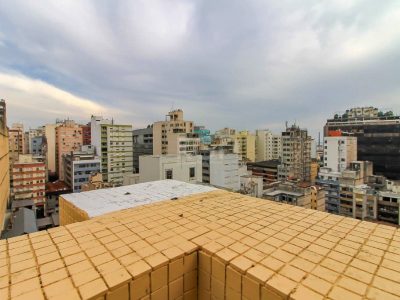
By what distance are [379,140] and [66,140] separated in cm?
7849

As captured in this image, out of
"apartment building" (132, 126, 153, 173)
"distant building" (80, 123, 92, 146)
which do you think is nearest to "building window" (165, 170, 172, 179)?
"apartment building" (132, 126, 153, 173)

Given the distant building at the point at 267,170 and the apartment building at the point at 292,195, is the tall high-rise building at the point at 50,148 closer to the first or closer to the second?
the distant building at the point at 267,170

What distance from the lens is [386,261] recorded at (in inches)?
99.3

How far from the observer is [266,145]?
291ft

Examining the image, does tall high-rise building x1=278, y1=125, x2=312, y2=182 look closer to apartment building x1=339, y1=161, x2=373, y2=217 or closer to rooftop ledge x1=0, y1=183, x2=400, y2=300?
apartment building x1=339, y1=161, x2=373, y2=217

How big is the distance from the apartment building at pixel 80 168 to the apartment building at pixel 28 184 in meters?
5.13

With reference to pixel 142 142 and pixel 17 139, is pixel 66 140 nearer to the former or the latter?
pixel 142 142

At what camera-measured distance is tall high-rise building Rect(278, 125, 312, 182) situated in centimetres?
6059

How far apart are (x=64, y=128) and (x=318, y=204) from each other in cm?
6099

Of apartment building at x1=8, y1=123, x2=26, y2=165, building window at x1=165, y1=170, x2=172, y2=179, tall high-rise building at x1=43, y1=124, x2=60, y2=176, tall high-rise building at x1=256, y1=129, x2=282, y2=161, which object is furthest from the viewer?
tall high-rise building at x1=256, y1=129, x2=282, y2=161

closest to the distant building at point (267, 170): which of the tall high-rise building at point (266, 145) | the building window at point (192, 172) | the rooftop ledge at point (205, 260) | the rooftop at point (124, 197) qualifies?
the tall high-rise building at point (266, 145)

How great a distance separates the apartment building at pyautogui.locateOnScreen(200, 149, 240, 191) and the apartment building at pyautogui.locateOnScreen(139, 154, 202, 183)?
18.9ft

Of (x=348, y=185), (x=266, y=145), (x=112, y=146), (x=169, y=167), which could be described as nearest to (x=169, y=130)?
(x=112, y=146)

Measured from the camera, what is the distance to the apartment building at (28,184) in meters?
42.0
